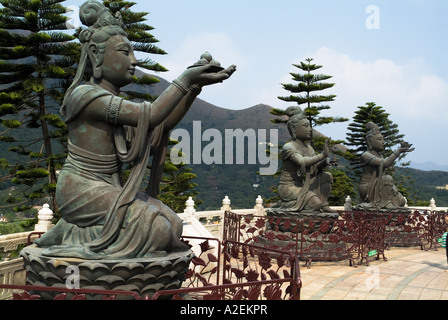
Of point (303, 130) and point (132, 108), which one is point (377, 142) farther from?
point (132, 108)

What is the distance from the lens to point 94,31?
3.54 meters

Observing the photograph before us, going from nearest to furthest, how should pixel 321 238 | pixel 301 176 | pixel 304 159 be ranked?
pixel 321 238 → pixel 304 159 → pixel 301 176

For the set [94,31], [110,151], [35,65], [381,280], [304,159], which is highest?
[35,65]

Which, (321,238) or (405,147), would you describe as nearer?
(321,238)

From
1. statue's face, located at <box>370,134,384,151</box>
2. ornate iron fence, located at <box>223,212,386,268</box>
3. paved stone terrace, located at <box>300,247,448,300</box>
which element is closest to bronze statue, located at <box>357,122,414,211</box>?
statue's face, located at <box>370,134,384,151</box>

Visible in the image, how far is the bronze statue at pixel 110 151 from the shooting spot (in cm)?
321

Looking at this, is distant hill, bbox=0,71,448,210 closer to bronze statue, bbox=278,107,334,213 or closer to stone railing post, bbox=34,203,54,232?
bronze statue, bbox=278,107,334,213

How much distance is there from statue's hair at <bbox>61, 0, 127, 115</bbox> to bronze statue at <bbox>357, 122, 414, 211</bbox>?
8.97 meters

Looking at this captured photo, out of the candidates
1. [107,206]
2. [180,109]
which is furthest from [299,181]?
[107,206]

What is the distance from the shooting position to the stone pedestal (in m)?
3.00

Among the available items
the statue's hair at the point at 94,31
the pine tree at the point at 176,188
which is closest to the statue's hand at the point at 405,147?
the pine tree at the point at 176,188

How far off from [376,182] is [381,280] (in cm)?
521

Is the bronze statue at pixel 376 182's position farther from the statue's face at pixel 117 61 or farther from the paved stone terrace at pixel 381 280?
the statue's face at pixel 117 61

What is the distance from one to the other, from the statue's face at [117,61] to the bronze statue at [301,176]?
518 cm
